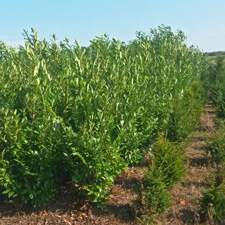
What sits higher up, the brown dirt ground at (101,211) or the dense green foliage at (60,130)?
the dense green foliage at (60,130)

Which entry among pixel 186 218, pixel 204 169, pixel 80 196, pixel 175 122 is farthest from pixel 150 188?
pixel 175 122

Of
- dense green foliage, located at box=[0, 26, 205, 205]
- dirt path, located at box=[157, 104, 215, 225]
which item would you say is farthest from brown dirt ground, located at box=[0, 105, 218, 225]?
dense green foliage, located at box=[0, 26, 205, 205]

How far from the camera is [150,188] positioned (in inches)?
174

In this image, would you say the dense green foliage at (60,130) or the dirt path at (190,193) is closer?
the dense green foliage at (60,130)

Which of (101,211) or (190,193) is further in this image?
(190,193)

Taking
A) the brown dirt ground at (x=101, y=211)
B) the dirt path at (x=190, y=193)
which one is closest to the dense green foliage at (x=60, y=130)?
the brown dirt ground at (x=101, y=211)

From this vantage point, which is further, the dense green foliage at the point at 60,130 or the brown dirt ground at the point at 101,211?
the brown dirt ground at the point at 101,211

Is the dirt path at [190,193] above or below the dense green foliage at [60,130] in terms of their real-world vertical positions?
below

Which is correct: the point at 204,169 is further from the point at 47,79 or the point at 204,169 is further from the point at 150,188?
the point at 47,79

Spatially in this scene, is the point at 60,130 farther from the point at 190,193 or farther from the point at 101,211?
the point at 190,193

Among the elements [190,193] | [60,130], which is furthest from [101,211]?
[190,193]

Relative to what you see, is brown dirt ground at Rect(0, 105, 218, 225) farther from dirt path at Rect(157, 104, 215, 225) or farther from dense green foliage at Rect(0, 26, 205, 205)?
dense green foliage at Rect(0, 26, 205, 205)

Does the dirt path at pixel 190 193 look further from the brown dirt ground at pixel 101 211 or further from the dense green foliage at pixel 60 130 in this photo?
the dense green foliage at pixel 60 130

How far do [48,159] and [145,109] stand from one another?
224cm
